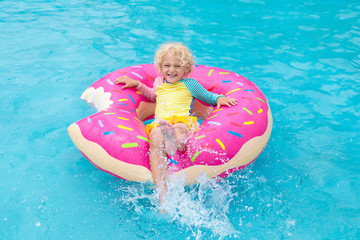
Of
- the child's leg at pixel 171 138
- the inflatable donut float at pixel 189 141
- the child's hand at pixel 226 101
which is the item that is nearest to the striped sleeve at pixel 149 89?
the inflatable donut float at pixel 189 141

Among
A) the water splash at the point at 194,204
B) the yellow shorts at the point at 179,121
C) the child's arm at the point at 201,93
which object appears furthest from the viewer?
the child's arm at the point at 201,93

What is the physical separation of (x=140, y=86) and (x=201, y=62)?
1.84m

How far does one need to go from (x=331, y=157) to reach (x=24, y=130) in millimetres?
2996

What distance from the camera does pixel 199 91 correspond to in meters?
3.25

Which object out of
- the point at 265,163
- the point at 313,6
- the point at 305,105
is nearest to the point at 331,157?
the point at 265,163

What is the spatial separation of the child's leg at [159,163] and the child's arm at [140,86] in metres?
0.78

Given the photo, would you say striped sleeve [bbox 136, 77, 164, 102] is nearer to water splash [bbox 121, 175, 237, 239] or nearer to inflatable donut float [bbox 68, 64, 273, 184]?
inflatable donut float [bbox 68, 64, 273, 184]

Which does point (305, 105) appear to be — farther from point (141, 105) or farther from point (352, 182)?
point (141, 105)

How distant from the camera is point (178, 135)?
2836 millimetres

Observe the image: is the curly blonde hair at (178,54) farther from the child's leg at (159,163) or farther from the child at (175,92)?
the child's leg at (159,163)

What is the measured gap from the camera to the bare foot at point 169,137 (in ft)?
8.51

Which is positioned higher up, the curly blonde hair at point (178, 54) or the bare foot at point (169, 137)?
the curly blonde hair at point (178, 54)

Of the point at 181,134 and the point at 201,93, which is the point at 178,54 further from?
the point at 181,134

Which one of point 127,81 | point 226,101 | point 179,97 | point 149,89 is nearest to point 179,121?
point 179,97
